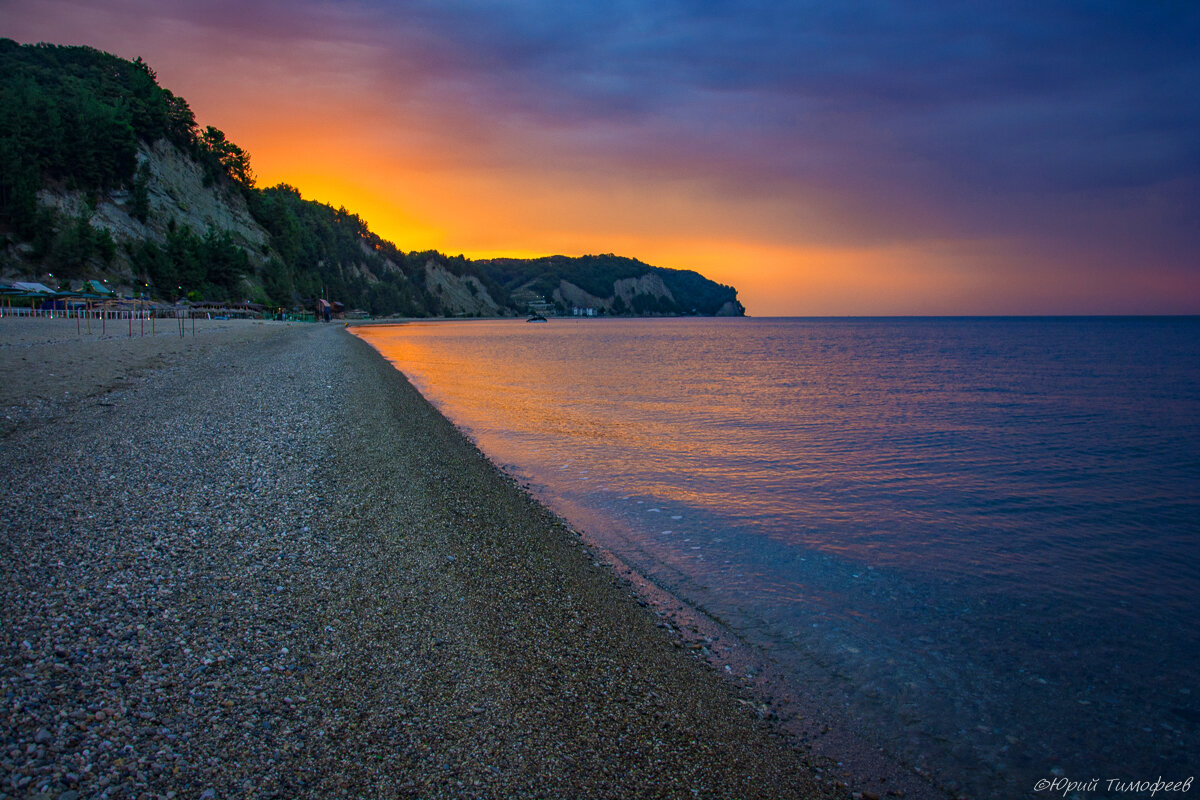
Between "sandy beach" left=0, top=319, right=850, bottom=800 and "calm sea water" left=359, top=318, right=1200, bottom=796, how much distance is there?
1.21m

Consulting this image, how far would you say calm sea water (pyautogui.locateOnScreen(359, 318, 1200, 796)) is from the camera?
4215 mm

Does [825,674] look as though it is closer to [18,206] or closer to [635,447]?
[635,447]

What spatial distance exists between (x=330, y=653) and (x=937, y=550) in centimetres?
713

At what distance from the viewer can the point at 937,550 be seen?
7.42 metres

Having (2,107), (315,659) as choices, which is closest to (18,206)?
(2,107)

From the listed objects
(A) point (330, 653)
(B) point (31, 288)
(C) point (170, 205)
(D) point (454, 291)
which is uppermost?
(D) point (454, 291)

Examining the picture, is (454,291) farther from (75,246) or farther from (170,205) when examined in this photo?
(75,246)

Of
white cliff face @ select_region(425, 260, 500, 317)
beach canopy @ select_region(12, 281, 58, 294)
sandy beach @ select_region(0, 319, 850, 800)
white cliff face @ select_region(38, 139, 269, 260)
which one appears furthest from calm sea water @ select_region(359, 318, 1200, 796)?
white cliff face @ select_region(425, 260, 500, 317)

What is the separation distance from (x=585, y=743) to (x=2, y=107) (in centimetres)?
9207

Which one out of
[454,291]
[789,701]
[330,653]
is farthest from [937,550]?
[454,291]

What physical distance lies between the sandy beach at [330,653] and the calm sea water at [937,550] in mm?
1209

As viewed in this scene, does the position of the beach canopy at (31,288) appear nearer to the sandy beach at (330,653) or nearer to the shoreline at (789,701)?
the sandy beach at (330,653)

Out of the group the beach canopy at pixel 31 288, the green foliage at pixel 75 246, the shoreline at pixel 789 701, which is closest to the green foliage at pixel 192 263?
the green foliage at pixel 75 246

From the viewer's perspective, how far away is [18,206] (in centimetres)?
5312
